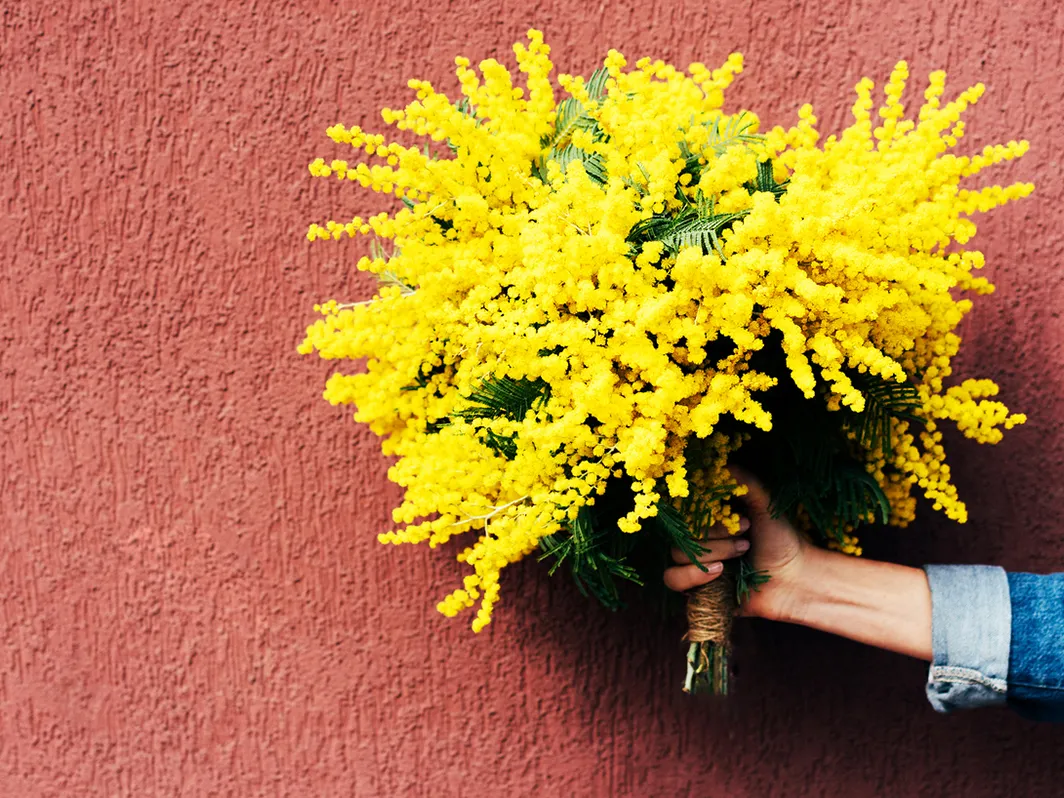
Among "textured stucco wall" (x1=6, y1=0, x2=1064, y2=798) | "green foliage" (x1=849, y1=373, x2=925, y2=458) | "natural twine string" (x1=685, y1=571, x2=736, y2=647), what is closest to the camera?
"green foliage" (x1=849, y1=373, x2=925, y2=458)

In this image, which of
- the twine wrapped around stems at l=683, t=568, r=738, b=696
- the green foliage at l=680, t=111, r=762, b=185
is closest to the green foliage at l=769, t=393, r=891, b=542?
the twine wrapped around stems at l=683, t=568, r=738, b=696

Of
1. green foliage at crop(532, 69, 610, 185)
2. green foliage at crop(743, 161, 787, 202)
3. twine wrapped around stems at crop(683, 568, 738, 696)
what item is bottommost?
twine wrapped around stems at crop(683, 568, 738, 696)

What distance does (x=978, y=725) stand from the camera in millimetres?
1105

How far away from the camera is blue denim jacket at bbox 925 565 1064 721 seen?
2.84ft

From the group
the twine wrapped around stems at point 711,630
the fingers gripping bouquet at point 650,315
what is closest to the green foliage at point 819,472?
the fingers gripping bouquet at point 650,315

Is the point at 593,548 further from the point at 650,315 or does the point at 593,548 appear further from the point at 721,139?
the point at 721,139

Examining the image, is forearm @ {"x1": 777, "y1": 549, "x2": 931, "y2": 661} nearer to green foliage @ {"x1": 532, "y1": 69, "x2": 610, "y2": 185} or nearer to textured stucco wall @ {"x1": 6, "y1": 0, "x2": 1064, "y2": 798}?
textured stucco wall @ {"x1": 6, "y1": 0, "x2": 1064, "y2": 798}

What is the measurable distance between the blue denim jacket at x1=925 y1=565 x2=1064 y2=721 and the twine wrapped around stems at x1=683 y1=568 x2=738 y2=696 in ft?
0.68

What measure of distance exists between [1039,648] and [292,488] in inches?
33.4

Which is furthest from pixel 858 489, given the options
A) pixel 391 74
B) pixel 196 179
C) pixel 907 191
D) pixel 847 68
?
pixel 196 179

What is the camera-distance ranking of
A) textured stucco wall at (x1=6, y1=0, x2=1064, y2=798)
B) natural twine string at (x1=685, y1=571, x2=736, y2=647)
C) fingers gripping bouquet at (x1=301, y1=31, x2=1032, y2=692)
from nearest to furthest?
1. fingers gripping bouquet at (x1=301, y1=31, x2=1032, y2=692)
2. natural twine string at (x1=685, y1=571, x2=736, y2=647)
3. textured stucco wall at (x1=6, y1=0, x2=1064, y2=798)

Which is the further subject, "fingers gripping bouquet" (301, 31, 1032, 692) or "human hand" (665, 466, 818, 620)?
"human hand" (665, 466, 818, 620)

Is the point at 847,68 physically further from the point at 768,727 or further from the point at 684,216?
the point at 768,727

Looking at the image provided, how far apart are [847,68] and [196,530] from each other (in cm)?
99
